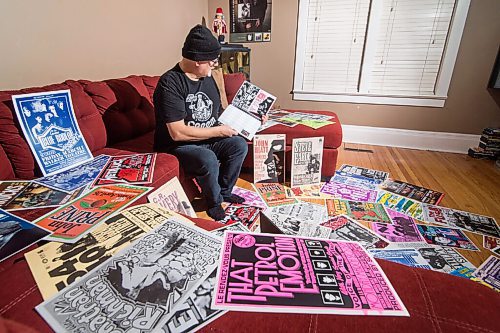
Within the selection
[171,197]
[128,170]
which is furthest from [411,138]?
[128,170]

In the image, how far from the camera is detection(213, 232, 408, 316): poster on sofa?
54 centimetres

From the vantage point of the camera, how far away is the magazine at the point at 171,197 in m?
1.16

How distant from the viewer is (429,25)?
256 cm

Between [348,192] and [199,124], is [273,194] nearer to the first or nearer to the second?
[348,192]

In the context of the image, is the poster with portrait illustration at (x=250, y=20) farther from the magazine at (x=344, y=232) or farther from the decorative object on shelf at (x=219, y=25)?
the magazine at (x=344, y=232)

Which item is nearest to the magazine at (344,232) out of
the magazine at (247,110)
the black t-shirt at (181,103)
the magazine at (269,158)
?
the magazine at (269,158)

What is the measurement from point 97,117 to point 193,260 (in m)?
1.28

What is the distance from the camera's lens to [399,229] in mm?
1526

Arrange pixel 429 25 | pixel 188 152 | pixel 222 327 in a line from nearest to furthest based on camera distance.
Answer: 1. pixel 222 327
2. pixel 188 152
3. pixel 429 25

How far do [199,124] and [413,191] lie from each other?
5.24 feet

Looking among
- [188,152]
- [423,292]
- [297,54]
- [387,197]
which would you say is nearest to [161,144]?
[188,152]

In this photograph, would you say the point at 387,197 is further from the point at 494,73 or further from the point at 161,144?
the point at 494,73

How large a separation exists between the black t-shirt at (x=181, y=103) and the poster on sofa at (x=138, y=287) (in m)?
0.84

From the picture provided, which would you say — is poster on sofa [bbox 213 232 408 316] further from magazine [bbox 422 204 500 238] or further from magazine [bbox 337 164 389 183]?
magazine [bbox 337 164 389 183]
